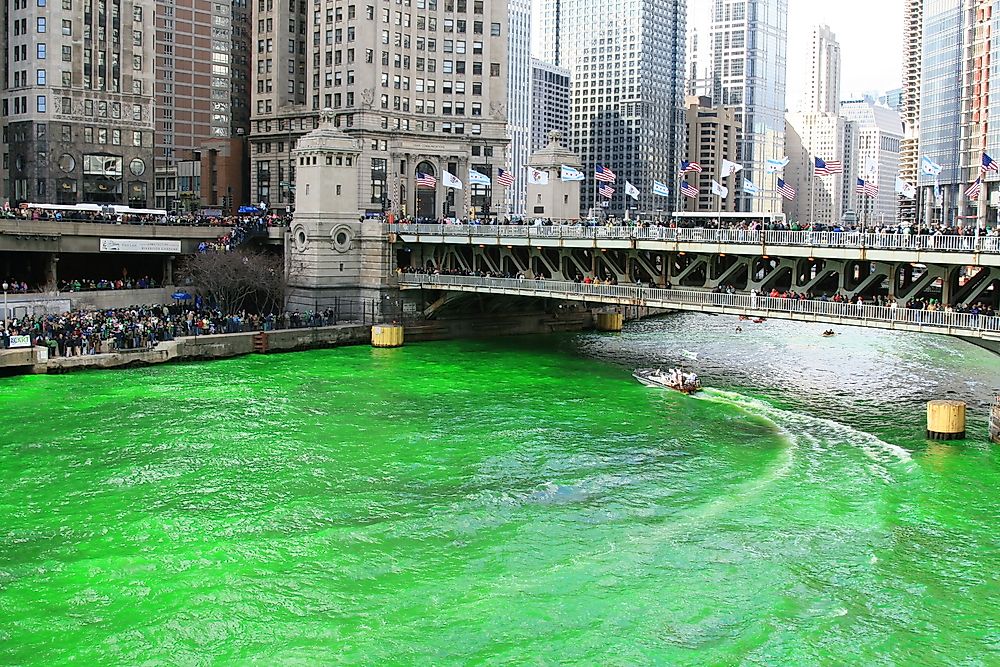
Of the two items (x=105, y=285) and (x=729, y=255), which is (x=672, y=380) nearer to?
(x=729, y=255)

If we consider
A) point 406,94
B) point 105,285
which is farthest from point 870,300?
point 406,94

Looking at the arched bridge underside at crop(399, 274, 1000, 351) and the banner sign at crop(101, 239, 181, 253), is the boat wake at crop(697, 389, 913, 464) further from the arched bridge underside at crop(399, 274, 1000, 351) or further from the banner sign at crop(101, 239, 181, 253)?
the banner sign at crop(101, 239, 181, 253)

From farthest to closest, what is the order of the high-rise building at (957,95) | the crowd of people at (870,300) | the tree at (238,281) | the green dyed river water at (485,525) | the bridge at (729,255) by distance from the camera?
the high-rise building at (957,95), the tree at (238,281), the bridge at (729,255), the crowd of people at (870,300), the green dyed river water at (485,525)

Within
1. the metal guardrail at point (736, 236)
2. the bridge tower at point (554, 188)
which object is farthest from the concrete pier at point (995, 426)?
the bridge tower at point (554, 188)

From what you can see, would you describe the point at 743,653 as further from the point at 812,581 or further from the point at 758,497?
the point at 758,497

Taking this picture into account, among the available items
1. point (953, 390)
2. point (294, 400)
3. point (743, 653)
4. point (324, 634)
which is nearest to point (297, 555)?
point (324, 634)

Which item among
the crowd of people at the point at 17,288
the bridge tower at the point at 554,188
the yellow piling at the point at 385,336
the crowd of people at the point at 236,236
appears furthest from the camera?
the bridge tower at the point at 554,188

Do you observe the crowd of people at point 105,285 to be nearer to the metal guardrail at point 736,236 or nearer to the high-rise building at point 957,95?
the metal guardrail at point 736,236
